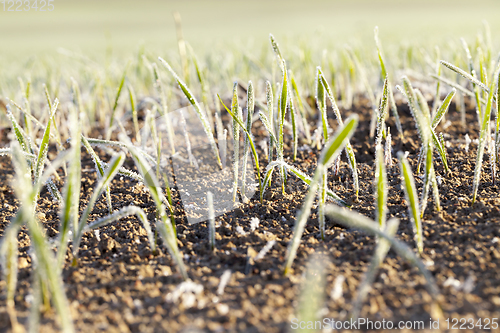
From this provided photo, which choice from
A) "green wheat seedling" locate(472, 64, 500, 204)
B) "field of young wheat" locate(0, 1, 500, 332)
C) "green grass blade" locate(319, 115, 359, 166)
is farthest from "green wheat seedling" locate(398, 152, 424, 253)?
"green wheat seedling" locate(472, 64, 500, 204)

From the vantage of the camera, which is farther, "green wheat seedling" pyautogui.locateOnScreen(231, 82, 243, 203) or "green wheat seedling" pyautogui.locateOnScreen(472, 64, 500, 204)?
"green wheat seedling" pyautogui.locateOnScreen(231, 82, 243, 203)

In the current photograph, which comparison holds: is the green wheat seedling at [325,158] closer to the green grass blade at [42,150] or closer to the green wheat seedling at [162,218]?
the green wheat seedling at [162,218]

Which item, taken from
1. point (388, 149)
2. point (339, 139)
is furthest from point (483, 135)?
point (339, 139)

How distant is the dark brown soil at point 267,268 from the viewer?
60 centimetres

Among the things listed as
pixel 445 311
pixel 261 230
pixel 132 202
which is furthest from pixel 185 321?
pixel 132 202

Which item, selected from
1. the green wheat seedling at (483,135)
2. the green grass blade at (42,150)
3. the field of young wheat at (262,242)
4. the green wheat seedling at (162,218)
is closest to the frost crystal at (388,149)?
the field of young wheat at (262,242)

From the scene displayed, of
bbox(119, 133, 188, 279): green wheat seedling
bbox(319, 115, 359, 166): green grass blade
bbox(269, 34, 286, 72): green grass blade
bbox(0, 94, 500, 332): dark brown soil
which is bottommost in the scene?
bbox(0, 94, 500, 332): dark brown soil

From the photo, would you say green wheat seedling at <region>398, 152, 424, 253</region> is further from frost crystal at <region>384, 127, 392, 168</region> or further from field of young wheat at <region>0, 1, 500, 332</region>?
frost crystal at <region>384, 127, 392, 168</region>

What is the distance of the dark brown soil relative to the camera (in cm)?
60

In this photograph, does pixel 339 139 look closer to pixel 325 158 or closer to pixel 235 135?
pixel 325 158

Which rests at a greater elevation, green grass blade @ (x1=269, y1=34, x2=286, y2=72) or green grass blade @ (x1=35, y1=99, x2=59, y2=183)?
green grass blade @ (x1=269, y1=34, x2=286, y2=72)

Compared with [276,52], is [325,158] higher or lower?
lower

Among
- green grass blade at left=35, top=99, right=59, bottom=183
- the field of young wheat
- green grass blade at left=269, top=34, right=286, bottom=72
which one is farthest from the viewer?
green grass blade at left=269, top=34, right=286, bottom=72

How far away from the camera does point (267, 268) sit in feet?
2.42
